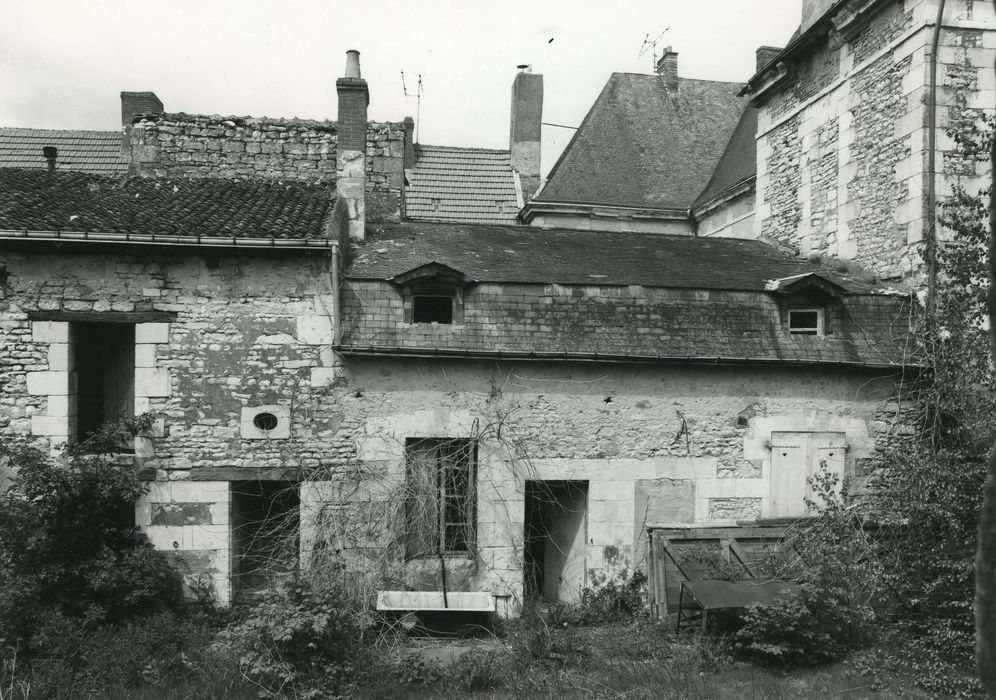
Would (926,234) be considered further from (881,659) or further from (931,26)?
(881,659)

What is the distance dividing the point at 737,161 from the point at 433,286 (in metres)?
9.99

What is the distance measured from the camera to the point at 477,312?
9.67m

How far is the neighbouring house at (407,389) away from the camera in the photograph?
355 inches

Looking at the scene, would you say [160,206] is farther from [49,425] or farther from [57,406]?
[49,425]

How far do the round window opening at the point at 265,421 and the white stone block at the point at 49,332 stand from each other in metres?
2.37

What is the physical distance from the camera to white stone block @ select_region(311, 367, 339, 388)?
923cm

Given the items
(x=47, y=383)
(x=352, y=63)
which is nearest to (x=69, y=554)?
(x=47, y=383)

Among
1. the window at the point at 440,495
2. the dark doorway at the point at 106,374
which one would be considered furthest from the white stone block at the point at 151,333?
the window at the point at 440,495

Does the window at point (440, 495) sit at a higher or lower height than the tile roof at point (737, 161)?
lower

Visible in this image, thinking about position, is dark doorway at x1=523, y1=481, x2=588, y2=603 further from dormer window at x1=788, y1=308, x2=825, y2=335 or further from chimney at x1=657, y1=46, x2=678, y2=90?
chimney at x1=657, y1=46, x2=678, y2=90

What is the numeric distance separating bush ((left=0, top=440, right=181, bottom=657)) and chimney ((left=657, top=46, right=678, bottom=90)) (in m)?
16.6

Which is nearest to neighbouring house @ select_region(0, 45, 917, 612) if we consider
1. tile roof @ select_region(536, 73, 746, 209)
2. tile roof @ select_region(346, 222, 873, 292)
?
tile roof @ select_region(346, 222, 873, 292)

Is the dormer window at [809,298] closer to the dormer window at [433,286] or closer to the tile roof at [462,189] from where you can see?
the dormer window at [433,286]

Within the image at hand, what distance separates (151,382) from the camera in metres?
9.06
